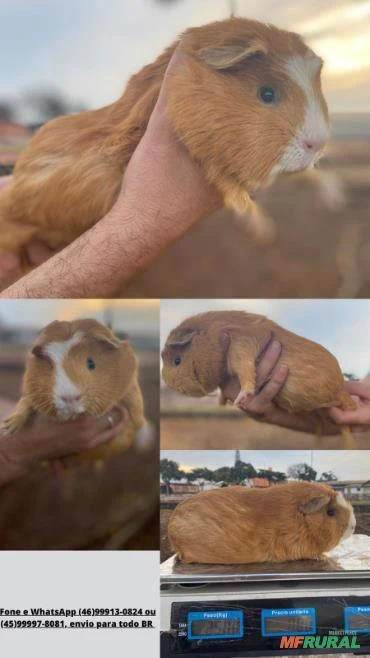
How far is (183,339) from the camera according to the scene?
243 centimetres

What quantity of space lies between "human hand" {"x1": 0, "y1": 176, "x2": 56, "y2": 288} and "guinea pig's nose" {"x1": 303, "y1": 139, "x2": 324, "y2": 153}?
1.02 metres

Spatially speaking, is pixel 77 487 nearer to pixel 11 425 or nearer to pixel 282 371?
pixel 11 425

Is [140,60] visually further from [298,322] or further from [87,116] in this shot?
[298,322]

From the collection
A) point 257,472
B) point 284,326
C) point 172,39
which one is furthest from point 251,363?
point 172,39

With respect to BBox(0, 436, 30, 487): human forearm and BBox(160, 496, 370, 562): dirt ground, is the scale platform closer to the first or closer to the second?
BBox(160, 496, 370, 562): dirt ground

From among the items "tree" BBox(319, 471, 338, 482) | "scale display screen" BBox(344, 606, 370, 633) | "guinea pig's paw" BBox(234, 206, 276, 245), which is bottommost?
"scale display screen" BBox(344, 606, 370, 633)

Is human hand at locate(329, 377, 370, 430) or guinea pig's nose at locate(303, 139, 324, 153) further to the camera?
human hand at locate(329, 377, 370, 430)

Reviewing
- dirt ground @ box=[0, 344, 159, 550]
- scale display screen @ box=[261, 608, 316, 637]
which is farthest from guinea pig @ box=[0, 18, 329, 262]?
scale display screen @ box=[261, 608, 316, 637]

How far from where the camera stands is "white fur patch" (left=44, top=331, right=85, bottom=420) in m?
2.39

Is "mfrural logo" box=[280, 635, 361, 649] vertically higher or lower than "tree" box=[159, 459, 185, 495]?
lower

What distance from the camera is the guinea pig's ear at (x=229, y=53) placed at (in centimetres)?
229

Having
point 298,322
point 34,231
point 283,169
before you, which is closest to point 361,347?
point 298,322

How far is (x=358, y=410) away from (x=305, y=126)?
3.52 feet

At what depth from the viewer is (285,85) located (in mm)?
2305
